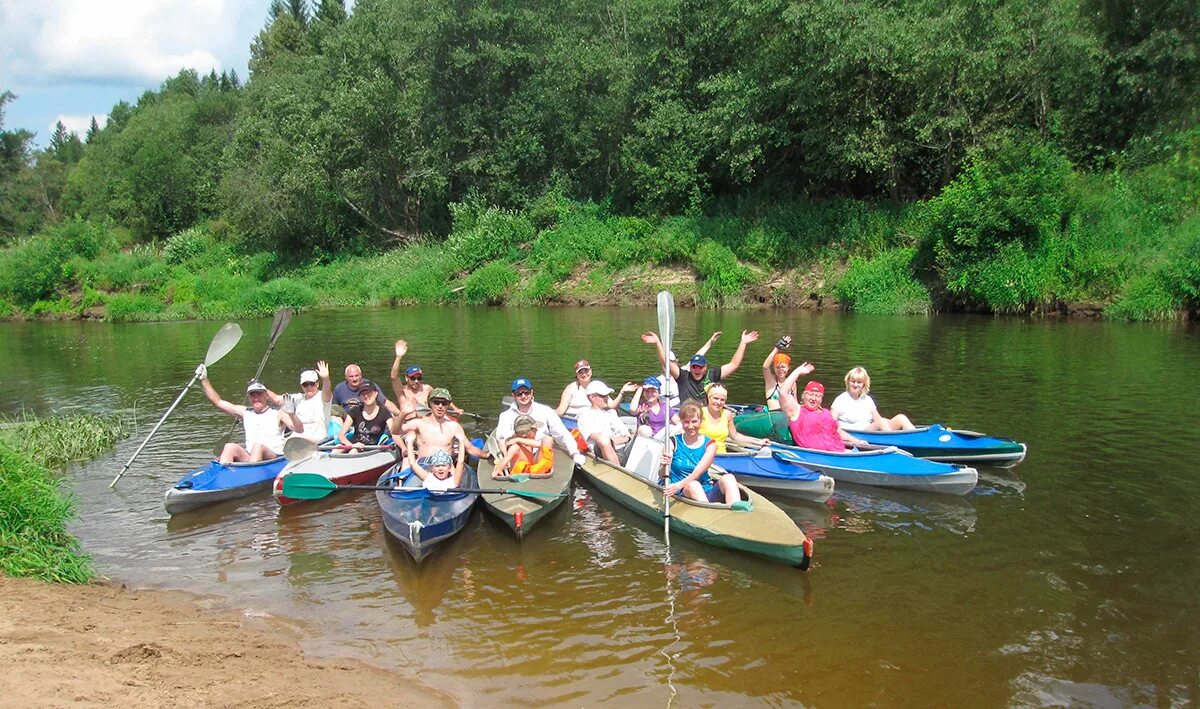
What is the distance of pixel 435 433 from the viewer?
377 inches

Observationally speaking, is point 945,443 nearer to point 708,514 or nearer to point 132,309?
point 708,514

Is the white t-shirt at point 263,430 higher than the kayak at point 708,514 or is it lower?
higher

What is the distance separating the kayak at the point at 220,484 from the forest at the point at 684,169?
74.0 ft

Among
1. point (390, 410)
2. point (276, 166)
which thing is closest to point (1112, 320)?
point (390, 410)

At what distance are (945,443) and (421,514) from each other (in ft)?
21.0

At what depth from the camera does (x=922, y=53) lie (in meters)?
26.7

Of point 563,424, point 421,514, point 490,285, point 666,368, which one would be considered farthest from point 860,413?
point 490,285

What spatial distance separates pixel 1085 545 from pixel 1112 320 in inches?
724

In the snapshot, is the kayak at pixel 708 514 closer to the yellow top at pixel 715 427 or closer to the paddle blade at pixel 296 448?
the yellow top at pixel 715 427

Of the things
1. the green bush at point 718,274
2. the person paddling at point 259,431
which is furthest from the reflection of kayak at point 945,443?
the green bush at point 718,274

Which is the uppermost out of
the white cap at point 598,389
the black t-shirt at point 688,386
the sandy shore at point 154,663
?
the white cap at point 598,389

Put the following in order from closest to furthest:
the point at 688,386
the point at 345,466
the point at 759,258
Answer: the point at 345,466
the point at 688,386
the point at 759,258

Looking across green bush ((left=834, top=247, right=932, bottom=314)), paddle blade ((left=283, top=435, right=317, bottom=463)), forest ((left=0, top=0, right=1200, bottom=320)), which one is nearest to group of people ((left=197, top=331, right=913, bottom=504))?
paddle blade ((left=283, top=435, right=317, bottom=463))

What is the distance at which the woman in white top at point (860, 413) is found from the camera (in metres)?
11.0
